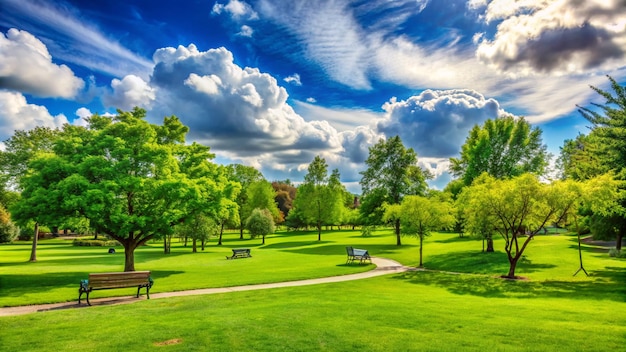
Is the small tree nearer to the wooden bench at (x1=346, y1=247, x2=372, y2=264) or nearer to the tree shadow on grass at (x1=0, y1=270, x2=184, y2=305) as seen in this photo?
the wooden bench at (x1=346, y1=247, x2=372, y2=264)

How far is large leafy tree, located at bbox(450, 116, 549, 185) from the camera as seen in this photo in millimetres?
35344

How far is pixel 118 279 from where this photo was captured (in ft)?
48.8

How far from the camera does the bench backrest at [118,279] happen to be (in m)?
14.4

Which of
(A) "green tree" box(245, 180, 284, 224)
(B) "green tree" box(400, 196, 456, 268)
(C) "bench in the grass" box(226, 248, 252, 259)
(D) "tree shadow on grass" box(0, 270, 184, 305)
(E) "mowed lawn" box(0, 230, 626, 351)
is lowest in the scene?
(C) "bench in the grass" box(226, 248, 252, 259)

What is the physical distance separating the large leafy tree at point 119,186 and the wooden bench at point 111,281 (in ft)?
24.7

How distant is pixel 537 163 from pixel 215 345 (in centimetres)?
3749

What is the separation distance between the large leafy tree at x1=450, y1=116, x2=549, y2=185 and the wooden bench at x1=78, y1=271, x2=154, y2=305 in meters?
31.2

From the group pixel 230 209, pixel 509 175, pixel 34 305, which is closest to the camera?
pixel 34 305

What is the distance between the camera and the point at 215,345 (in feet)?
25.1

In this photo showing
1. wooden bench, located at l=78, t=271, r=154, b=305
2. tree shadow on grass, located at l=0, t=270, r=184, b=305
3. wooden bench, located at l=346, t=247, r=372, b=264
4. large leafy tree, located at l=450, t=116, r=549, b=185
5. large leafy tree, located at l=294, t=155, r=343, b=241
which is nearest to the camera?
wooden bench, located at l=78, t=271, r=154, b=305

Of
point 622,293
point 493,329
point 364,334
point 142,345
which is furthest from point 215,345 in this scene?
point 622,293

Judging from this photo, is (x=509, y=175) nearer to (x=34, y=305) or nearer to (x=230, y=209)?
(x=230, y=209)

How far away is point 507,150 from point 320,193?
133 feet

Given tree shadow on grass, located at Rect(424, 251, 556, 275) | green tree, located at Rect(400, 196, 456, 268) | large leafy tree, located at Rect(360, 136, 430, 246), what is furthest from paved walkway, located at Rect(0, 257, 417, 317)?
Answer: large leafy tree, located at Rect(360, 136, 430, 246)
